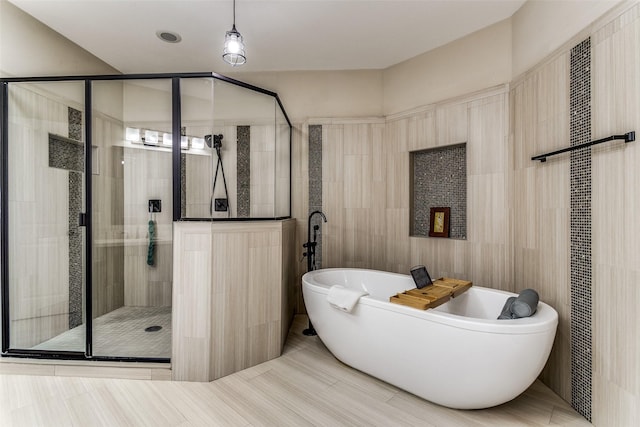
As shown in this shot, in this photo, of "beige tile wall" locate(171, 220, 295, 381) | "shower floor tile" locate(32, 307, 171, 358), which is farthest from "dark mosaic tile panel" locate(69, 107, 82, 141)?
"shower floor tile" locate(32, 307, 171, 358)

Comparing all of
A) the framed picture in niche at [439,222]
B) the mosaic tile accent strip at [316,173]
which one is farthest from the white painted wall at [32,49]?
the framed picture in niche at [439,222]

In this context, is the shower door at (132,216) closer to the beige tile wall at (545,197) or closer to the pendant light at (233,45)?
the pendant light at (233,45)

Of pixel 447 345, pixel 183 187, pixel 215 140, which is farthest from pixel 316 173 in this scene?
pixel 447 345

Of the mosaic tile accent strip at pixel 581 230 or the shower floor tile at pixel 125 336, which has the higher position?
the mosaic tile accent strip at pixel 581 230

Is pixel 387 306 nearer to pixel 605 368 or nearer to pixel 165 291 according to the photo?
pixel 605 368

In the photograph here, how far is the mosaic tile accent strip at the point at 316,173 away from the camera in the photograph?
318cm

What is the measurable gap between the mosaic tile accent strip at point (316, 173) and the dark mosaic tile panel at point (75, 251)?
201 centimetres

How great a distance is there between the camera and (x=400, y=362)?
1.78 m

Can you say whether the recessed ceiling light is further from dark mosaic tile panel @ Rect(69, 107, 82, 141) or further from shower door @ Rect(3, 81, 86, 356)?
dark mosaic tile panel @ Rect(69, 107, 82, 141)

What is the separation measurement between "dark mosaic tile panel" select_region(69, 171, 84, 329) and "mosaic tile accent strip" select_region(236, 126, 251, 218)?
3.85ft

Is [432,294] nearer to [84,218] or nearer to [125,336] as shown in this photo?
[125,336]

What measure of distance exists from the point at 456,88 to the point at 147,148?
2688mm

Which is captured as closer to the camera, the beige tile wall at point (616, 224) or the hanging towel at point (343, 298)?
the beige tile wall at point (616, 224)

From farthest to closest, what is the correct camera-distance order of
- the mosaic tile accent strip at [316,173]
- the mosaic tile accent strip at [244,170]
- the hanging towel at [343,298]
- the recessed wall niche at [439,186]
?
A: the mosaic tile accent strip at [316,173], the recessed wall niche at [439,186], the mosaic tile accent strip at [244,170], the hanging towel at [343,298]
